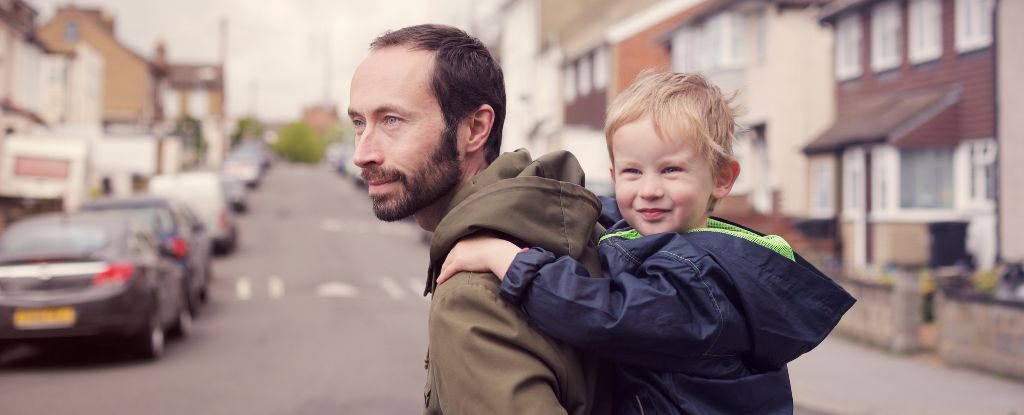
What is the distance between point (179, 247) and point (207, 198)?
1156cm

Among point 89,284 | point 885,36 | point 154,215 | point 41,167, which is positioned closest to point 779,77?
point 885,36

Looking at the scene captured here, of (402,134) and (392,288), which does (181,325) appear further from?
(402,134)

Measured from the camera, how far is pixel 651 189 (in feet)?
7.60

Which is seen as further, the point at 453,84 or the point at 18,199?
the point at 18,199

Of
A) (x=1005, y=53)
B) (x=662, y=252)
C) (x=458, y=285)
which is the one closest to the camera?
(x=458, y=285)

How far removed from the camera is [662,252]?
2.17 m

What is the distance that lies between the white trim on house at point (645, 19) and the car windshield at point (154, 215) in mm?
24424

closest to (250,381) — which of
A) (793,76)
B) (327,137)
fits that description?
(793,76)

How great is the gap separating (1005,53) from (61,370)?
1628 centimetres

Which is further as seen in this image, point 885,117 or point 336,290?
Answer: point 885,117

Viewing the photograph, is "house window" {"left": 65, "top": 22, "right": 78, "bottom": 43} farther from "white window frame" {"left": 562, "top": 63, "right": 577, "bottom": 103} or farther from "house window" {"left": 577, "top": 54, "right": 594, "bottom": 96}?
"house window" {"left": 577, "top": 54, "right": 594, "bottom": 96}

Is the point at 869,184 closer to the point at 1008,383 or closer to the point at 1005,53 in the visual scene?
the point at 1005,53

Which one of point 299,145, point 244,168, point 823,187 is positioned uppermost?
point 299,145

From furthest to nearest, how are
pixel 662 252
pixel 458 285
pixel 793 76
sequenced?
pixel 793 76 → pixel 662 252 → pixel 458 285
